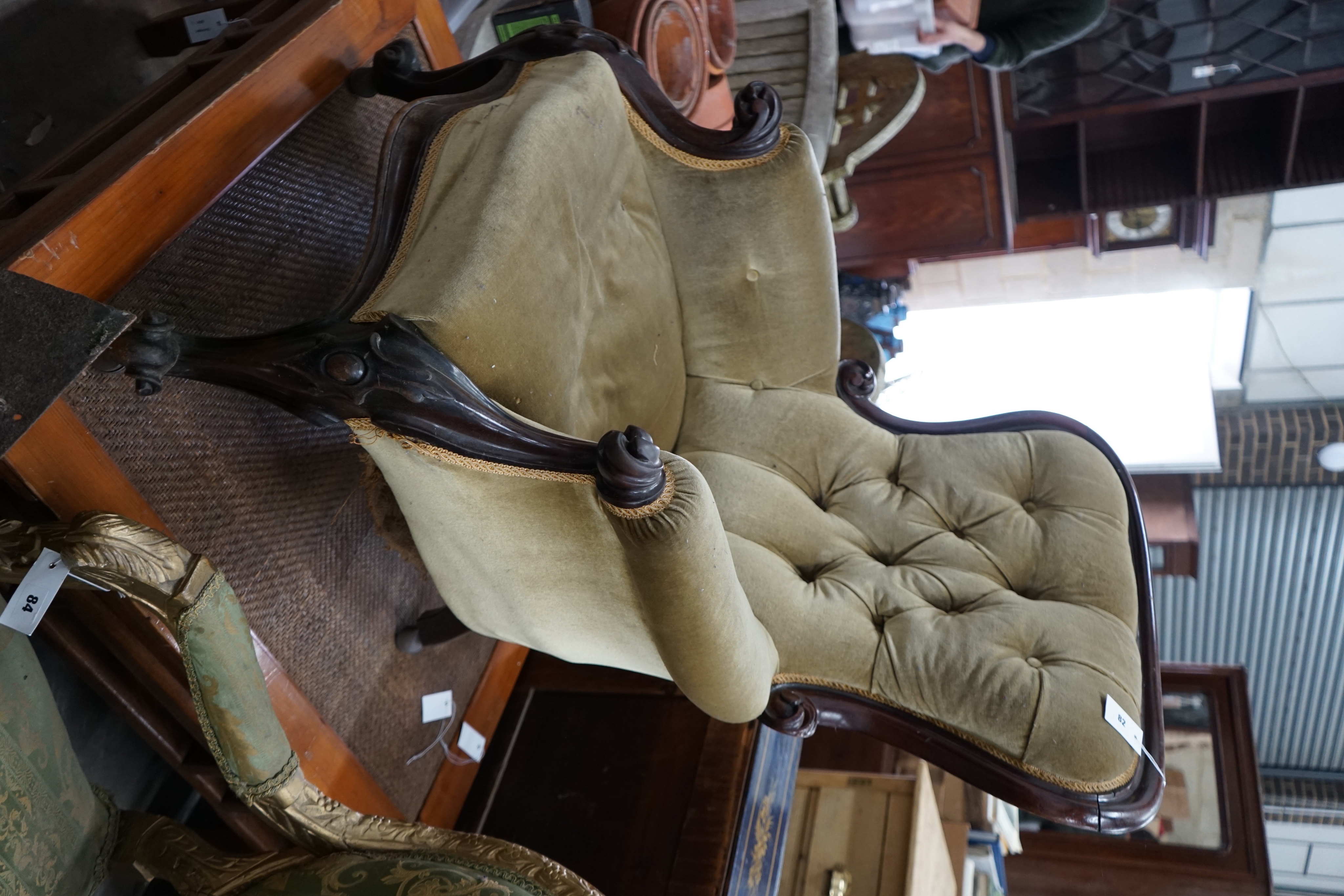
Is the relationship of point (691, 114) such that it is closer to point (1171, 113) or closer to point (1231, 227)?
point (1171, 113)

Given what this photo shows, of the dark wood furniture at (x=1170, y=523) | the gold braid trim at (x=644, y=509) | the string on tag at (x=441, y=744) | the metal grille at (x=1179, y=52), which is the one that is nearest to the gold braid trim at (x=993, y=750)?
the gold braid trim at (x=644, y=509)

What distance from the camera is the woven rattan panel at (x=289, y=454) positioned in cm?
96

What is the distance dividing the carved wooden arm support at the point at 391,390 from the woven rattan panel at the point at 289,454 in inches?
4.8

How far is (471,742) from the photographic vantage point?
1.56 m

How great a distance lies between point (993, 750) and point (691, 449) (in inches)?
24.3

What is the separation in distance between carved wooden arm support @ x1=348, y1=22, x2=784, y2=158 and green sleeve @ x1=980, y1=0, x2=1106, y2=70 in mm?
1451

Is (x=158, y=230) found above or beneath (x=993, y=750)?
above

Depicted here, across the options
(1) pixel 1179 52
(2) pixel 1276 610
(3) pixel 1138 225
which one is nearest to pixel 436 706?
(1) pixel 1179 52

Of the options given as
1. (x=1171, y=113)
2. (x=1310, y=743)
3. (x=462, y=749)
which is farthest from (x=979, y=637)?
(x=1310, y=743)

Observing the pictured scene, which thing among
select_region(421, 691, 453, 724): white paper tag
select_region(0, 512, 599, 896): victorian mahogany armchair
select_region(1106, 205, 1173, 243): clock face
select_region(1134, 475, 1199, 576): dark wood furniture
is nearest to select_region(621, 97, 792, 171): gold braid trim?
select_region(0, 512, 599, 896): victorian mahogany armchair

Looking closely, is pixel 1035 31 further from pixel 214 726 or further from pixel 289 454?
pixel 214 726

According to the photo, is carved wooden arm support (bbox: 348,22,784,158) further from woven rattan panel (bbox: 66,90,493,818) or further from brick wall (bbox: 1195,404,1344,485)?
brick wall (bbox: 1195,404,1344,485)

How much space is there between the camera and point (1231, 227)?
3.36 meters

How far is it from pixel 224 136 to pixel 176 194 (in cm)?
10
